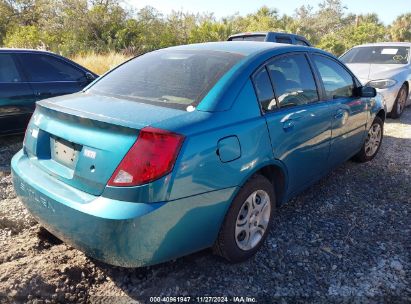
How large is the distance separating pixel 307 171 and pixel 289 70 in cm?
90

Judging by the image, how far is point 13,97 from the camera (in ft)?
16.5

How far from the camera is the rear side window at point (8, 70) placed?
5.10m

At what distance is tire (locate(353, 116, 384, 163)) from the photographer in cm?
470

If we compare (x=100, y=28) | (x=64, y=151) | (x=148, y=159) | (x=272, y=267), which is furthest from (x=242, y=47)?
(x=100, y=28)

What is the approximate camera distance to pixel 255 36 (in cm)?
858

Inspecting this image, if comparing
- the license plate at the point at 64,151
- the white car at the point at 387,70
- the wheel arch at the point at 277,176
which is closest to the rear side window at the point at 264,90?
the wheel arch at the point at 277,176

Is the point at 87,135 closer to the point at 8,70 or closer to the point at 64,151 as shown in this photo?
the point at 64,151

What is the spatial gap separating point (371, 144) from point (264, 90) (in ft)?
9.09

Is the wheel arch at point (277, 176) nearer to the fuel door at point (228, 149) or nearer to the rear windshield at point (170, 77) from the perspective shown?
the fuel door at point (228, 149)

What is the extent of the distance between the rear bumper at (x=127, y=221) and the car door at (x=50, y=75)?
3.38 m

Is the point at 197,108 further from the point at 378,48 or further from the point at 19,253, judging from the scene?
the point at 378,48

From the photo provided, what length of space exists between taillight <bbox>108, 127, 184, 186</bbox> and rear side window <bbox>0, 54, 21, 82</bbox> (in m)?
3.99

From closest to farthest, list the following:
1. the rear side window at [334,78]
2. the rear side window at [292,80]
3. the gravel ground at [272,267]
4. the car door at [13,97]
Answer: the gravel ground at [272,267] < the rear side window at [292,80] < the rear side window at [334,78] < the car door at [13,97]

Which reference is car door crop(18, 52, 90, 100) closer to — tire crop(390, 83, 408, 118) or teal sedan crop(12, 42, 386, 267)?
teal sedan crop(12, 42, 386, 267)
